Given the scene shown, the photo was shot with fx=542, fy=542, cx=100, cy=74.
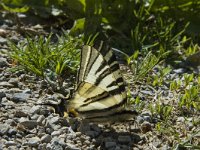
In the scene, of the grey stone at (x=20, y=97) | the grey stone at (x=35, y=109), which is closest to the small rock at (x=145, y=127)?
the grey stone at (x=35, y=109)

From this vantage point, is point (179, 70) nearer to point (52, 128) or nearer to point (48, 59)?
point (48, 59)

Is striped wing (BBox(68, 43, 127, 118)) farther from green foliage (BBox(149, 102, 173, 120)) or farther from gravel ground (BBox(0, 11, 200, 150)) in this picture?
green foliage (BBox(149, 102, 173, 120))

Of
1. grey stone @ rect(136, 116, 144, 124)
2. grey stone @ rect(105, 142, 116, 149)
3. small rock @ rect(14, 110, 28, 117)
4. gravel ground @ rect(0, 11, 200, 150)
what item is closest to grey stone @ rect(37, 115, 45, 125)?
gravel ground @ rect(0, 11, 200, 150)

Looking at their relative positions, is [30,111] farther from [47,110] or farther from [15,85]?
[15,85]

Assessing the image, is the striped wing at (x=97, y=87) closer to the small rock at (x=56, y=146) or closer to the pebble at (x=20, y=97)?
the small rock at (x=56, y=146)

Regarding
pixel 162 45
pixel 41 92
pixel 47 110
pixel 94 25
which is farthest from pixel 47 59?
pixel 162 45

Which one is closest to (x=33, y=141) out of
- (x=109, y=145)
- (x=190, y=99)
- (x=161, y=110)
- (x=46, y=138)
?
(x=46, y=138)
